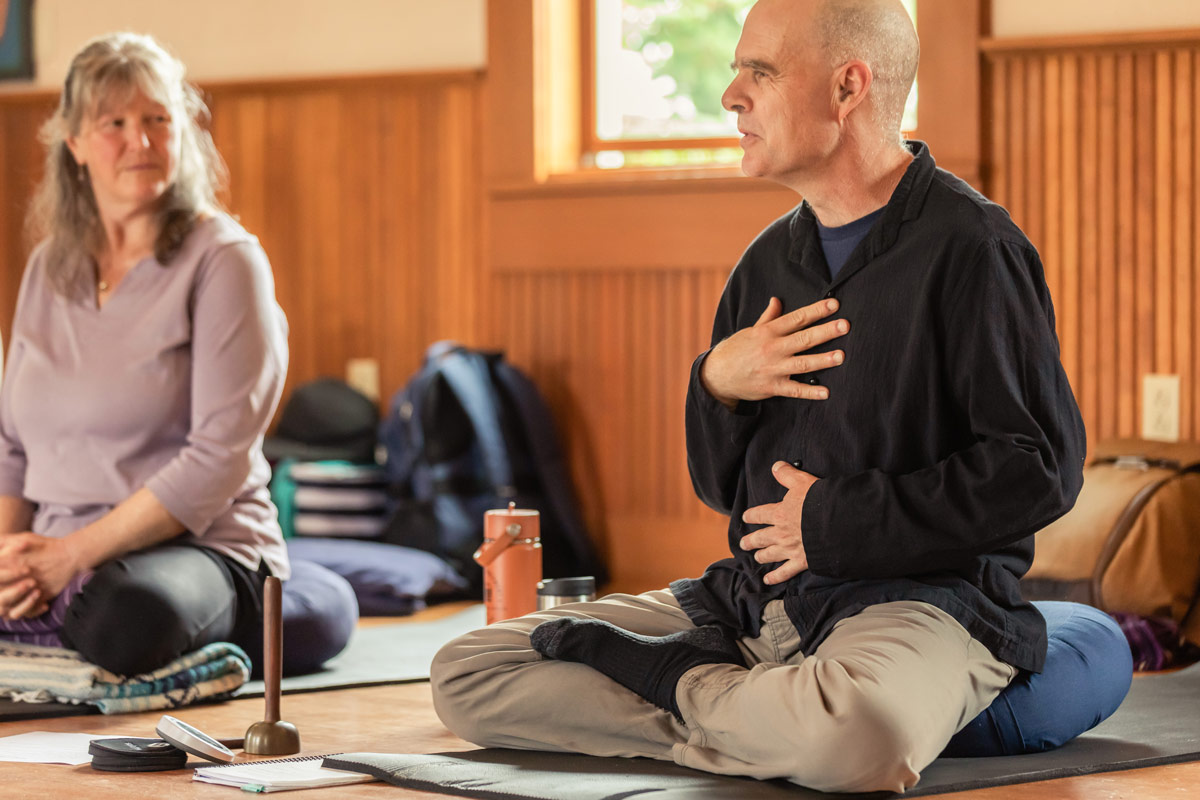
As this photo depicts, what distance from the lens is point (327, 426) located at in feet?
13.6

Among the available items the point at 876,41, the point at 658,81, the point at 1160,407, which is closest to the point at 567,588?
the point at 876,41

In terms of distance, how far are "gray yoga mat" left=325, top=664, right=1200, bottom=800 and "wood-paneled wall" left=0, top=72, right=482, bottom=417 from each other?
2479 mm

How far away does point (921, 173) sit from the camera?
193 cm

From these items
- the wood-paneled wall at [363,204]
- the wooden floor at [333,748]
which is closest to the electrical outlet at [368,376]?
the wood-paneled wall at [363,204]

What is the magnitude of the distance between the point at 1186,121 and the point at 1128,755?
1.98m

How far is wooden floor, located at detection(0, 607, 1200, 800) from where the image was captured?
1.81 metres

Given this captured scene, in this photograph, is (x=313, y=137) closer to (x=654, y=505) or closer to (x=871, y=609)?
(x=654, y=505)

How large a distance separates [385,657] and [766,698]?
1353 millimetres

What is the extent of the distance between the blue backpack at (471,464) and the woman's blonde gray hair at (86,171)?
→ 1.24m

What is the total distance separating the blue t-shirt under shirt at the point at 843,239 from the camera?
196 cm

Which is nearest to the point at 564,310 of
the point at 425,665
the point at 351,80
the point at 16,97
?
the point at 351,80

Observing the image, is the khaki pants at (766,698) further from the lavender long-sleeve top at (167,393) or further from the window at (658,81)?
the window at (658,81)

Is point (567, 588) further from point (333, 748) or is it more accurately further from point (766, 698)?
point (766, 698)

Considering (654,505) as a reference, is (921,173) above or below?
above
